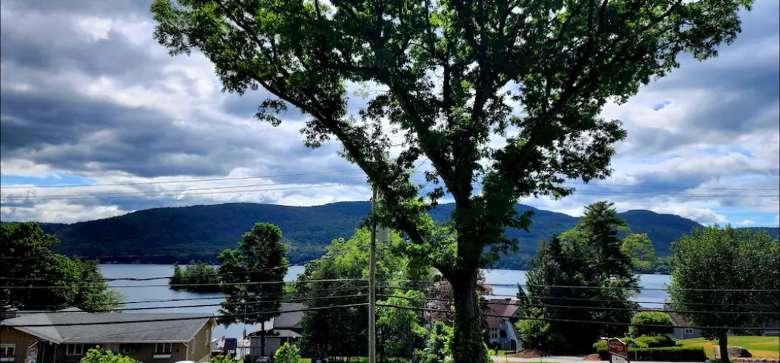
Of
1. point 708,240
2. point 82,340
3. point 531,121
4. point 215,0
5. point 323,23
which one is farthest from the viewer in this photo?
point 708,240

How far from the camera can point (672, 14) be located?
16203 millimetres

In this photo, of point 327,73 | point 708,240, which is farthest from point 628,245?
point 327,73

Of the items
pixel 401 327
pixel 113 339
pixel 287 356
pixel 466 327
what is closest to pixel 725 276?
pixel 401 327

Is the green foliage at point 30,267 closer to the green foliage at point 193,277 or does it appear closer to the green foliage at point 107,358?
the green foliage at point 193,277

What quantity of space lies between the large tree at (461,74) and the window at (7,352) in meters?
26.0

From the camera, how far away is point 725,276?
3941 centimetres

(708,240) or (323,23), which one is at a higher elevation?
(323,23)

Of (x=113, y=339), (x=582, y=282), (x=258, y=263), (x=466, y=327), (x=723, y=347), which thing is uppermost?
(x=258, y=263)

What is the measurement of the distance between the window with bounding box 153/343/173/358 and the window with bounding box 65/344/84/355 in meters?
4.99

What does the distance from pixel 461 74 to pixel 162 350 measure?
29289mm

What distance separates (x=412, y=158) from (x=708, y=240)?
35.4 metres

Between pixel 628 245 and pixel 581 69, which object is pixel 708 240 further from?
pixel 581 69

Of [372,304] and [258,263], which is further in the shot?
[258,263]

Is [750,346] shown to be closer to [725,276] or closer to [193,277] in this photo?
[725,276]
